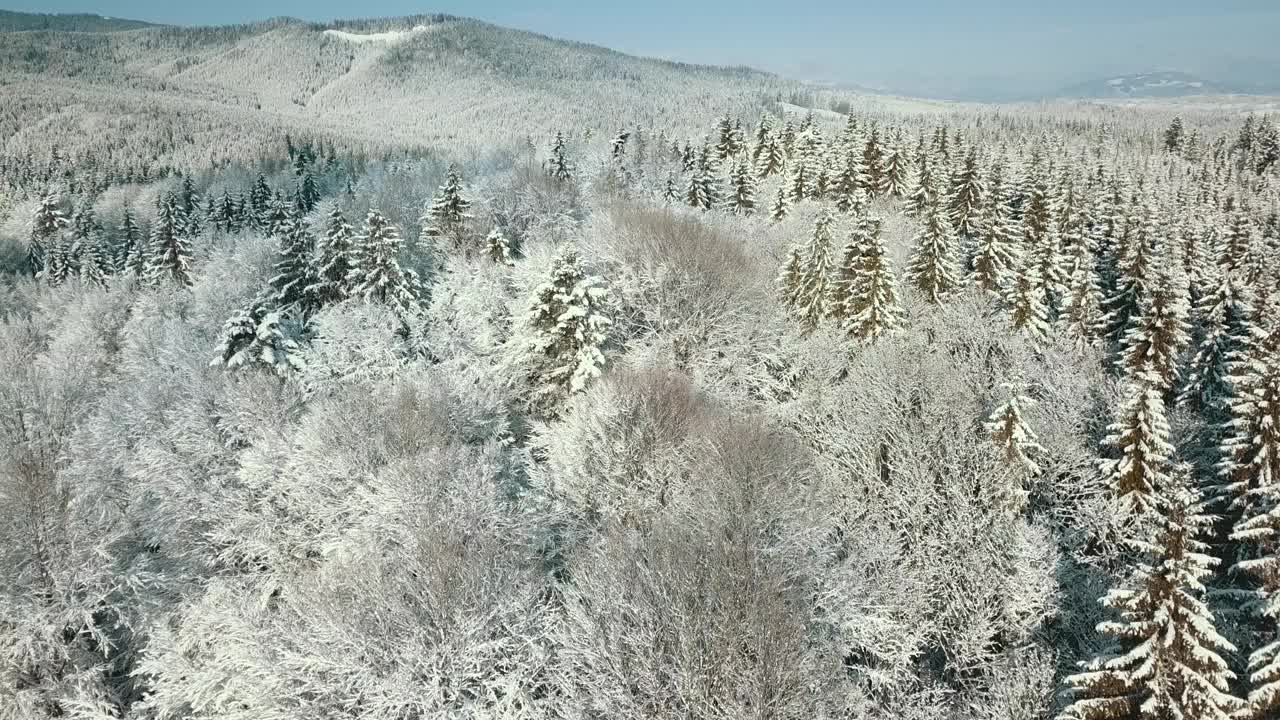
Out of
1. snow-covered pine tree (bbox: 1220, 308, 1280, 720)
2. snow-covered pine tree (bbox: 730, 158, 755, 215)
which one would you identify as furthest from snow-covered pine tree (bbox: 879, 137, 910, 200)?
snow-covered pine tree (bbox: 1220, 308, 1280, 720)

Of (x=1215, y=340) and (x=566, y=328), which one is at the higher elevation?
(x=566, y=328)

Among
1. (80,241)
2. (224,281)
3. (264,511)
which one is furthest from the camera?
(80,241)

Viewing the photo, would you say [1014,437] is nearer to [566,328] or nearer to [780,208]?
[566,328]

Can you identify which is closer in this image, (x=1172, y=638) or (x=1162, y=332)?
(x=1172, y=638)

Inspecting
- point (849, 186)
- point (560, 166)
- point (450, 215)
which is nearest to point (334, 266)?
point (450, 215)

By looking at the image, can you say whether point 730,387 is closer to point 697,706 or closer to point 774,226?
point 697,706

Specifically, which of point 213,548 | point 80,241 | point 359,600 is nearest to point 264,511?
point 213,548
